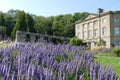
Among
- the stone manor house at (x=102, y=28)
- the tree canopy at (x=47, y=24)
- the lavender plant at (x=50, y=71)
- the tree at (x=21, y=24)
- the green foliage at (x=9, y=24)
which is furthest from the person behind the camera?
the green foliage at (x=9, y=24)

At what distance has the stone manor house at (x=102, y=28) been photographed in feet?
197

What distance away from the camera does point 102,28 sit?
62.6 metres

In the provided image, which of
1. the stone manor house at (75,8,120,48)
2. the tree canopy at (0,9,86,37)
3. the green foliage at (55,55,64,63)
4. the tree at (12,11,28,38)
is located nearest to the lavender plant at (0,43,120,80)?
the green foliage at (55,55,64,63)

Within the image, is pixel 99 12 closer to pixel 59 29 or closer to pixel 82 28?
pixel 82 28

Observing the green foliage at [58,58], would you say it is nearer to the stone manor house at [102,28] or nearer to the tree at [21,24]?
the stone manor house at [102,28]

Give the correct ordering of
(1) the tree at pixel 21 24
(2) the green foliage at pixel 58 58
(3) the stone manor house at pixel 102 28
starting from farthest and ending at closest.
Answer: (1) the tree at pixel 21 24 → (3) the stone manor house at pixel 102 28 → (2) the green foliage at pixel 58 58

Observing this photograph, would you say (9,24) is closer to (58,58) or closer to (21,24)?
(21,24)

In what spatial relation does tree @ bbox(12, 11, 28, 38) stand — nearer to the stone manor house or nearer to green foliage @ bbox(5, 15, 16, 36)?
green foliage @ bbox(5, 15, 16, 36)

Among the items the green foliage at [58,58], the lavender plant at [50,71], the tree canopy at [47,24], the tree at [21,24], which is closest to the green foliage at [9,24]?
the tree canopy at [47,24]

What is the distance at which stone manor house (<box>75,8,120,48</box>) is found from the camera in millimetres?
59938

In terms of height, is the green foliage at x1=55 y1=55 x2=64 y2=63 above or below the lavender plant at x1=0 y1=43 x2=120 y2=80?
below

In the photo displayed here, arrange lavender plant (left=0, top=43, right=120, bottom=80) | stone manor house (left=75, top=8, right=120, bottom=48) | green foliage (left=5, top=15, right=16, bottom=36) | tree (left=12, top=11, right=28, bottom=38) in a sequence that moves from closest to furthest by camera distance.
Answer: lavender plant (left=0, top=43, right=120, bottom=80)
stone manor house (left=75, top=8, right=120, bottom=48)
tree (left=12, top=11, right=28, bottom=38)
green foliage (left=5, top=15, right=16, bottom=36)

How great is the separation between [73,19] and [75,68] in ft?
291

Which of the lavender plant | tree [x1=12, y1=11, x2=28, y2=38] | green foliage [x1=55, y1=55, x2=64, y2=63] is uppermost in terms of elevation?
tree [x1=12, y1=11, x2=28, y2=38]
